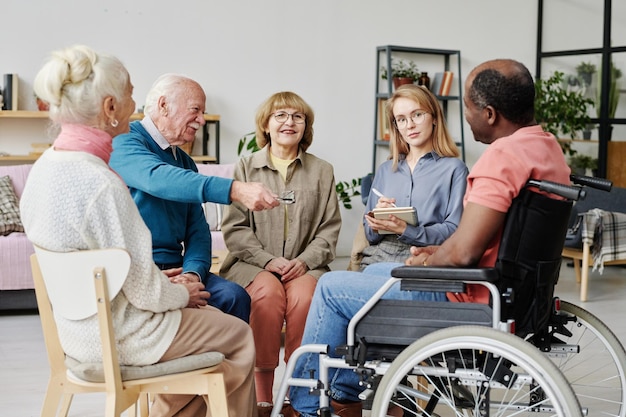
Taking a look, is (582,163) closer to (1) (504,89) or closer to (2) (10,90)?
(2) (10,90)

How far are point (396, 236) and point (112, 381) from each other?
4.48 feet

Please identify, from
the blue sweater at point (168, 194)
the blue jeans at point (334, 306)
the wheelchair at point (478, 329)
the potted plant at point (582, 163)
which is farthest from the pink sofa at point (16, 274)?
the potted plant at point (582, 163)

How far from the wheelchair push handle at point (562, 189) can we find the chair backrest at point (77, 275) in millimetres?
993

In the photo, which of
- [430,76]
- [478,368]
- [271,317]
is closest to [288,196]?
[271,317]

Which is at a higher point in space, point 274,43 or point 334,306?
point 274,43

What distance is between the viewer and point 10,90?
20.6 ft

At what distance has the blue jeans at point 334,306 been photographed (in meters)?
2.40

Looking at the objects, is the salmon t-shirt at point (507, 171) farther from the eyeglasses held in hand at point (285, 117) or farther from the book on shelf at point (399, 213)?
the eyeglasses held in hand at point (285, 117)

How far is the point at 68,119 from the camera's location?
215cm

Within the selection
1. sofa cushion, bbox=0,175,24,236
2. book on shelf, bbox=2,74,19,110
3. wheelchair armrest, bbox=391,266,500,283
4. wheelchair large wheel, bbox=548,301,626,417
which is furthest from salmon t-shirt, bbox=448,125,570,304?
book on shelf, bbox=2,74,19,110

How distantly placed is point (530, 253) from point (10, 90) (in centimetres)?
500

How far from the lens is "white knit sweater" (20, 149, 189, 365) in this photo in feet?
6.62

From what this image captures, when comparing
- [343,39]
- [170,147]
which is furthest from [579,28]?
[170,147]

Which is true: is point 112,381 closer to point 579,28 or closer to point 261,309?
point 261,309
